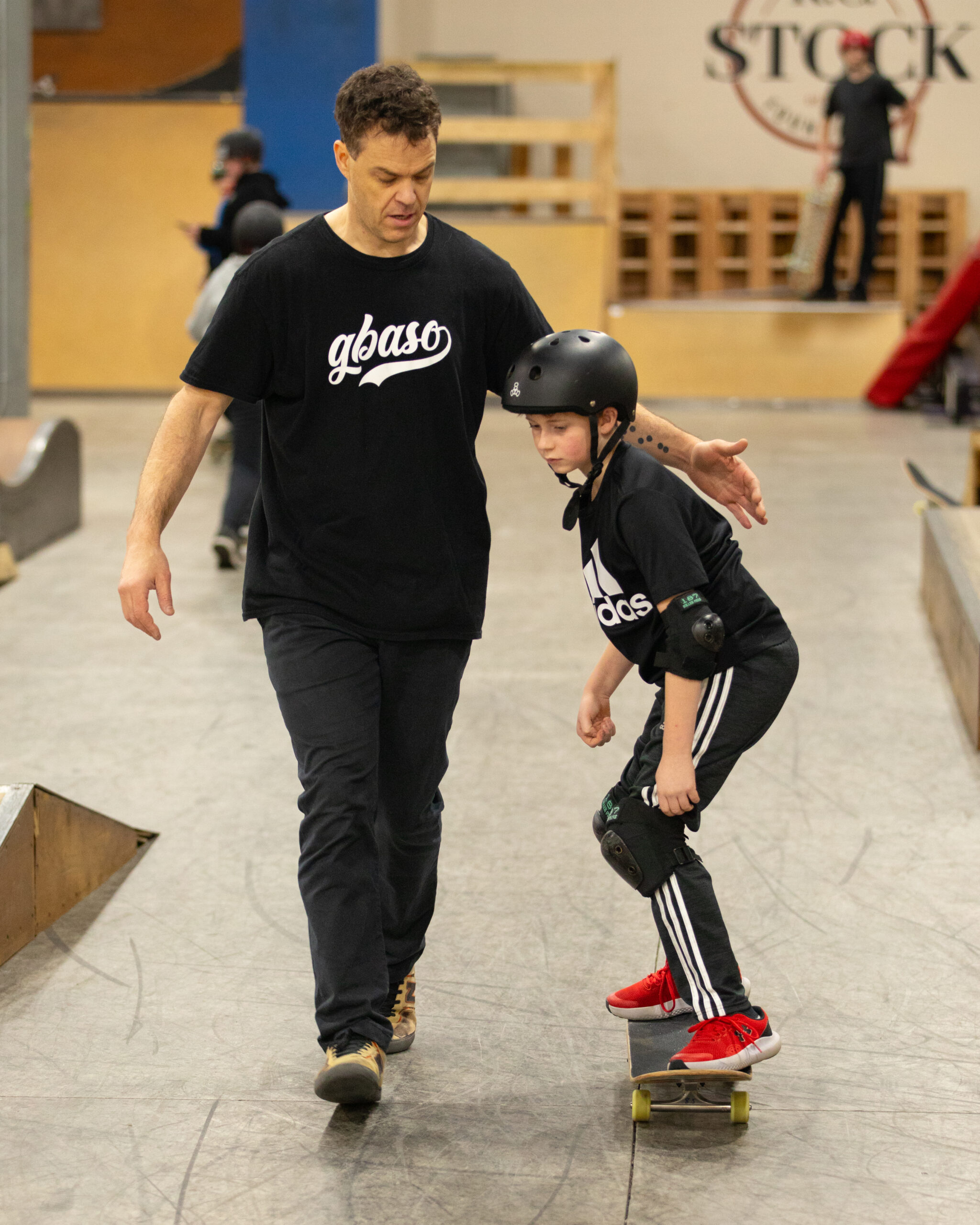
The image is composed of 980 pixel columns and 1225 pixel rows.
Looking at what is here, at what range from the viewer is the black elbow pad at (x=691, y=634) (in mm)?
2406

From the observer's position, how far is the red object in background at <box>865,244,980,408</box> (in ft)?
42.6

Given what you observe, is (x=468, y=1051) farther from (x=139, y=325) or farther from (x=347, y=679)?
(x=139, y=325)

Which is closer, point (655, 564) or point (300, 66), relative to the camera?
point (655, 564)

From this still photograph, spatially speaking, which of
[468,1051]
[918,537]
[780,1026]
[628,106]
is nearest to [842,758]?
[780,1026]

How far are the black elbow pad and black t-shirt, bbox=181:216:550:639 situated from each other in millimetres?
423

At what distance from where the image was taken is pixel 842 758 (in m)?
4.56

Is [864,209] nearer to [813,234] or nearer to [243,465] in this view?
[813,234]

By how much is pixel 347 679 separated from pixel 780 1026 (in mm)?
1142

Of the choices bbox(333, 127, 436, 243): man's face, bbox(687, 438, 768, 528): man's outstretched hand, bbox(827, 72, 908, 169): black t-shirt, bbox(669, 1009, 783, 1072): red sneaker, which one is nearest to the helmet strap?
bbox(687, 438, 768, 528): man's outstretched hand

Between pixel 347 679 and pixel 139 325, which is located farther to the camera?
pixel 139 325

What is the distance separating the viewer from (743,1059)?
258 centimetres

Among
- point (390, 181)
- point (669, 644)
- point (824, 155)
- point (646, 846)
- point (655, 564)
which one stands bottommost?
point (646, 846)

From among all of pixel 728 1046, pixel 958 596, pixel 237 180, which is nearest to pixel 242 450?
pixel 237 180

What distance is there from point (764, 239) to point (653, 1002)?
13422 mm
